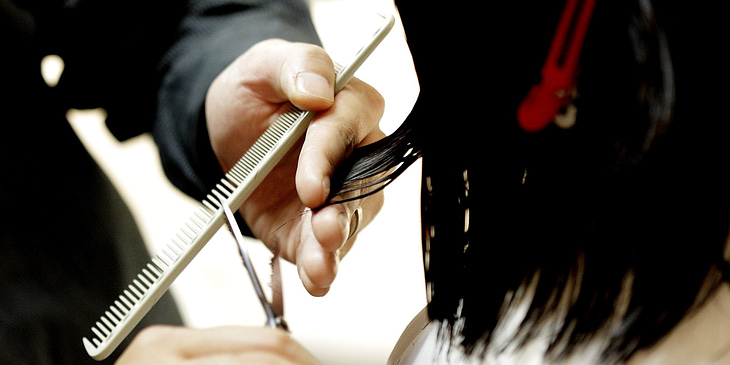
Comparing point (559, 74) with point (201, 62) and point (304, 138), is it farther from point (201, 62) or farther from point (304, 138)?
point (201, 62)

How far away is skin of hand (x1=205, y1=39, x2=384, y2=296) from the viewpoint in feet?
1.24

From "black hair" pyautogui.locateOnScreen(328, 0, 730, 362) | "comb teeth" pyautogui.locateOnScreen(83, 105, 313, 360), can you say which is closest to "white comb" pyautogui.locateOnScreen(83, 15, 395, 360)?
"comb teeth" pyautogui.locateOnScreen(83, 105, 313, 360)

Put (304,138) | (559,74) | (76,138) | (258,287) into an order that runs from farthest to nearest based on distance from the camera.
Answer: (76,138)
(304,138)
(258,287)
(559,74)

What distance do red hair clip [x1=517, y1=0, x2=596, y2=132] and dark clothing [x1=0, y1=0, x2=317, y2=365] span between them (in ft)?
1.31

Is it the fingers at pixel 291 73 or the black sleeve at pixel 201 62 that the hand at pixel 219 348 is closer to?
the fingers at pixel 291 73

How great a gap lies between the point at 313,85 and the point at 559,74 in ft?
0.79

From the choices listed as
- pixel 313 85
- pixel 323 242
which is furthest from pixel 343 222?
pixel 313 85

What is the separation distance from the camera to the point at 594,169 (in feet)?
0.78

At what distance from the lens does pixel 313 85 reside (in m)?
0.43

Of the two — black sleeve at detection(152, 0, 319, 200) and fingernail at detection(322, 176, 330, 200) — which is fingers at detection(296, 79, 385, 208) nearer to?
fingernail at detection(322, 176, 330, 200)

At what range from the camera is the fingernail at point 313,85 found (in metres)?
0.42

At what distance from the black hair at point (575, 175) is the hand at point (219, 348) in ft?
0.39

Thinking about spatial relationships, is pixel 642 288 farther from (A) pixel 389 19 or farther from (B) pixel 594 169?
(A) pixel 389 19

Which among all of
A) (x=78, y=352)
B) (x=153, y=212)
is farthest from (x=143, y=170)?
(x=78, y=352)
